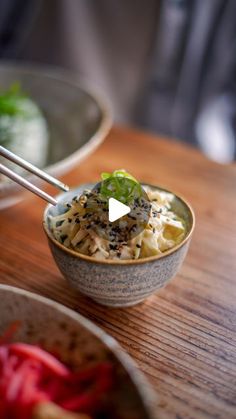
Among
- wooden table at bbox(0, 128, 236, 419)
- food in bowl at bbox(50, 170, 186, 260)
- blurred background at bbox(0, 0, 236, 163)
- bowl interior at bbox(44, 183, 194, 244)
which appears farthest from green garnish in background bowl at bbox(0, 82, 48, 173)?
blurred background at bbox(0, 0, 236, 163)

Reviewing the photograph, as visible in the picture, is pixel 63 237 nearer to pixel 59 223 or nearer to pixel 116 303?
pixel 59 223

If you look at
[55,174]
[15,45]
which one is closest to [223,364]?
[55,174]

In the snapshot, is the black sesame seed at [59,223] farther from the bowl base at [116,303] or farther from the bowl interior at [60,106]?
the bowl interior at [60,106]

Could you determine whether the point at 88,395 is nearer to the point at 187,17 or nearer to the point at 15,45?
the point at 187,17

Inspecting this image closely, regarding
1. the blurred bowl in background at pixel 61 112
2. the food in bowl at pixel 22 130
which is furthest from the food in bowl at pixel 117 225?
the food in bowl at pixel 22 130

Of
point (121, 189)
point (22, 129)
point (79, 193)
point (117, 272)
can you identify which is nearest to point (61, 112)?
point (22, 129)

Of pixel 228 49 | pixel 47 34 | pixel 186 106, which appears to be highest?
pixel 228 49
